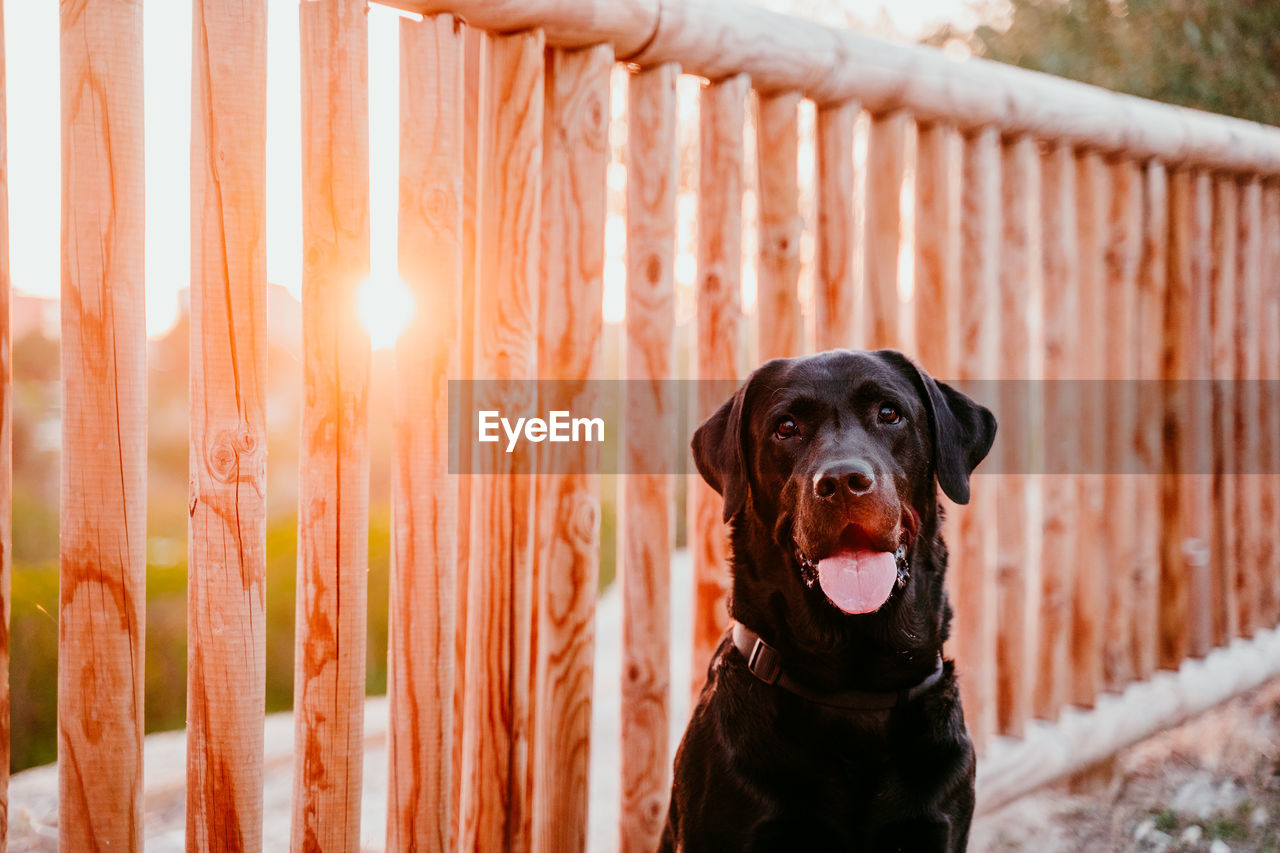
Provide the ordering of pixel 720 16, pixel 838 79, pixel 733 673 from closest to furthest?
pixel 733 673 < pixel 720 16 < pixel 838 79

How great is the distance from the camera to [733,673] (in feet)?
6.56

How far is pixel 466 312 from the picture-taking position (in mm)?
2344

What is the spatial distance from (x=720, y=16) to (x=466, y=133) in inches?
31.9

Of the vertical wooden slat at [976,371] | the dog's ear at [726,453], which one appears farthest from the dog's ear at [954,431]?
the vertical wooden slat at [976,371]

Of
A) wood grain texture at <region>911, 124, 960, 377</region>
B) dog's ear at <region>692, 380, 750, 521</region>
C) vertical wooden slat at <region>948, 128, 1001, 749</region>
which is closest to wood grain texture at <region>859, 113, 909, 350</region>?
wood grain texture at <region>911, 124, 960, 377</region>

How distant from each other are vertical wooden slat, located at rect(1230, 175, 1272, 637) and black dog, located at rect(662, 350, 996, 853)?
2.67 metres

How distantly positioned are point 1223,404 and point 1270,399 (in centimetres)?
40

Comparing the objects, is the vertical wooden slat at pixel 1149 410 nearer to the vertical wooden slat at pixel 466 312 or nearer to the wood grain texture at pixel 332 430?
the vertical wooden slat at pixel 466 312

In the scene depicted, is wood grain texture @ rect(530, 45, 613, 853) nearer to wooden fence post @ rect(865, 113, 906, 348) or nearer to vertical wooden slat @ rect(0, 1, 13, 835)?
wooden fence post @ rect(865, 113, 906, 348)

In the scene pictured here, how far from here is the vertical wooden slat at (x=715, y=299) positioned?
2.59 m

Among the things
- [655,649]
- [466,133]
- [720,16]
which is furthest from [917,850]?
[720,16]

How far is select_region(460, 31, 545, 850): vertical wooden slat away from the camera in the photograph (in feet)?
7.37

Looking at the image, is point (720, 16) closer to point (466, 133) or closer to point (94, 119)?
point (466, 133)

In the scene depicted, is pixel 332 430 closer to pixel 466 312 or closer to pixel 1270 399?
pixel 466 312
